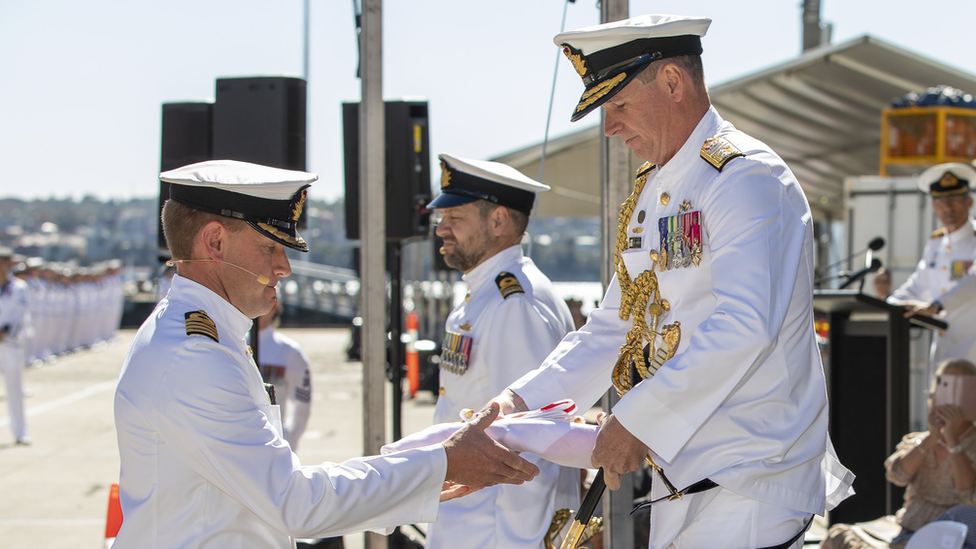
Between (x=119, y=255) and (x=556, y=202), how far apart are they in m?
87.3

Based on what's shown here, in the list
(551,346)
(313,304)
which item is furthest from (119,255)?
(551,346)

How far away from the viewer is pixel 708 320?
209cm

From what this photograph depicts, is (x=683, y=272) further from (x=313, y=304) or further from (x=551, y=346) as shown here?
(x=313, y=304)

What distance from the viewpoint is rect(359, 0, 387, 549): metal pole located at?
433 centimetres

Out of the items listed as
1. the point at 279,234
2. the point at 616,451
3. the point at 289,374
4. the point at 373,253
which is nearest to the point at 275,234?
the point at 279,234

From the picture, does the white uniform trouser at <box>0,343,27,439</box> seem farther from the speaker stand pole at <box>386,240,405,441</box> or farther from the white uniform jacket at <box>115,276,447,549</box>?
the white uniform jacket at <box>115,276,447,549</box>

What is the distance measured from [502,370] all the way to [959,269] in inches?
189

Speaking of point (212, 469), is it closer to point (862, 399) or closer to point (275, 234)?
point (275, 234)

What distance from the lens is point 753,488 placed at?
2.08 m

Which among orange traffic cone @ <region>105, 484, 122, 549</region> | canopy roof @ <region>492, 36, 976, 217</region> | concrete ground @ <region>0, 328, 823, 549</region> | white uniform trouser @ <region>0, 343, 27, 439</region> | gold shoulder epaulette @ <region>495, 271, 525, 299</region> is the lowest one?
concrete ground @ <region>0, 328, 823, 549</region>

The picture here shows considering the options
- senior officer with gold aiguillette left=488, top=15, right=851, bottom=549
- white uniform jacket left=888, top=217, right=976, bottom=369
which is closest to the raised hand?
senior officer with gold aiguillette left=488, top=15, right=851, bottom=549

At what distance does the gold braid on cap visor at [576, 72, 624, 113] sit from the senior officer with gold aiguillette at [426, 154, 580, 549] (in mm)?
1371

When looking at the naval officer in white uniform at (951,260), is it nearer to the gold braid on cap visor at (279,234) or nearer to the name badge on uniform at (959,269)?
the name badge on uniform at (959,269)

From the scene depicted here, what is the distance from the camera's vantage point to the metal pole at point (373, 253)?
433cm
